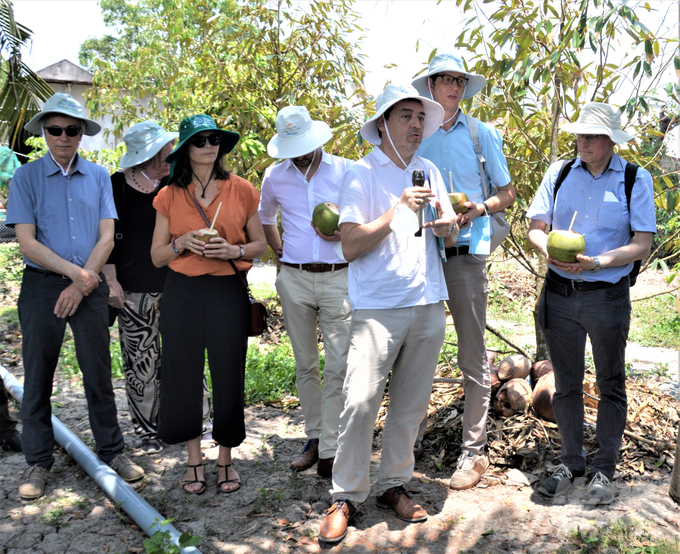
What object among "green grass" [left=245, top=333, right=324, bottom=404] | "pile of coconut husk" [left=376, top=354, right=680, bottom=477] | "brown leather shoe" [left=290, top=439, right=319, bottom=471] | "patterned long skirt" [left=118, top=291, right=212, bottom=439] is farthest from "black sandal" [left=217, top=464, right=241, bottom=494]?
"green grass" [left=245, top=333, right=324, bottom=404]

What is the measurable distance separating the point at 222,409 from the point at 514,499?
73.6 inches

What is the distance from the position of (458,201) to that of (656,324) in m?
6.66

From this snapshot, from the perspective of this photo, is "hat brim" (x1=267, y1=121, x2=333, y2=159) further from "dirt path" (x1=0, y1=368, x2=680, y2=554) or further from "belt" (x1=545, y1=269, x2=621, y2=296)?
"dirt path" (x1=0, y1=368, x2=680, y2=554)

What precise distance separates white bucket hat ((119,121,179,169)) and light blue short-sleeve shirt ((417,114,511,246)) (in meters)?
1.90

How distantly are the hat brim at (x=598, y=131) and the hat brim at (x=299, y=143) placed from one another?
148 centimetres

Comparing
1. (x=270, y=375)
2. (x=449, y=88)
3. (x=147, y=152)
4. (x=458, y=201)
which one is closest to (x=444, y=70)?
(x=449, y=88)

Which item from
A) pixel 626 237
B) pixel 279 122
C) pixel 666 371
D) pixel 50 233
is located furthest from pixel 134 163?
pixel 666 371

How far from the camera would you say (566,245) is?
3.42m

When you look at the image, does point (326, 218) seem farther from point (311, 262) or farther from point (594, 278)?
point (594, 278)

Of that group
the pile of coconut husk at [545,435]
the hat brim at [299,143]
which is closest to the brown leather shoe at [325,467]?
the pile of coconut husk at [545,435]

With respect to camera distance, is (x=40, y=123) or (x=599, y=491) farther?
(x=40, y=123)

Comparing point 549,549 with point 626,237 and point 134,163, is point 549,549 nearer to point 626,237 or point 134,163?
point 626,237

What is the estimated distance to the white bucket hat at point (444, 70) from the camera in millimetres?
3832

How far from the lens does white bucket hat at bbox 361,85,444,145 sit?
326 centimetres
